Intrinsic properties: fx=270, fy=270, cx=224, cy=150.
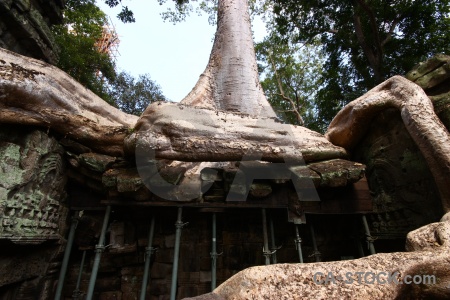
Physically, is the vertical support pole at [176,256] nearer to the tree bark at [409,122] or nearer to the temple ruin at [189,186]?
the temple ruin at [189,186]

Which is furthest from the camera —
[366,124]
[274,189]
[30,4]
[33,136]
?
[30,4]

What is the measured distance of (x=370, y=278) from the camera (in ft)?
3.29

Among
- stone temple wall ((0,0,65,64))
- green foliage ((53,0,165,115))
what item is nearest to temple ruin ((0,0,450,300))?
stone temple wall ((0,0,65,64))

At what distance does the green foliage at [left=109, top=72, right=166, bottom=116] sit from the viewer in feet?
31.1

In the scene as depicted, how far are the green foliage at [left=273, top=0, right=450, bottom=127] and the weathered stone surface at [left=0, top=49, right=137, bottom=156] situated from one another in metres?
5.22

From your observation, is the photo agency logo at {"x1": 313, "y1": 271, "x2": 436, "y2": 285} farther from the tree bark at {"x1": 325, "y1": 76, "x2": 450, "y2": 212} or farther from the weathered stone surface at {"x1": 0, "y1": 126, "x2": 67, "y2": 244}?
the weathered stone surface at {"x1": 0, "y1": 126, "x2": 67, "y2": 244}

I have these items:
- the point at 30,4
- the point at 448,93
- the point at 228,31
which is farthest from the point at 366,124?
the point at 30,4

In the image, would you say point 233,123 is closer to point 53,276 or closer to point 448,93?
point 448,93

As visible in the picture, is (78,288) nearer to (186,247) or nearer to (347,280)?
(186,247)

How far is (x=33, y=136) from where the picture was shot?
197cm

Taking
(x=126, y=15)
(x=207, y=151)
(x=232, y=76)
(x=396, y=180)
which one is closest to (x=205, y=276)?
(x=207, y=151)

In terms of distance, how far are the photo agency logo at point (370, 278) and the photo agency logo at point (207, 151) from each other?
1016mm

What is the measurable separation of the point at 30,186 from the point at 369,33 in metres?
7.14

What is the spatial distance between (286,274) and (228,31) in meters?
3.84
